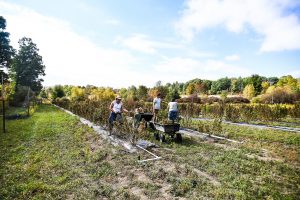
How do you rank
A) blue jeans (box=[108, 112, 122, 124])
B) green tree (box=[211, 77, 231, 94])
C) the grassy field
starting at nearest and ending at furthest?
the grassy field < blue jeans (box=[108, 112, 122, 124]) < green tree (box=[211, 77, 231, 94])

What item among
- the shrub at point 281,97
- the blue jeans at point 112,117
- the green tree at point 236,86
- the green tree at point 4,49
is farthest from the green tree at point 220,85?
the blue jeans at point 112,117

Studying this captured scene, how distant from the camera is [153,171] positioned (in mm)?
6152

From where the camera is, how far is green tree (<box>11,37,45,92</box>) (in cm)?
4681

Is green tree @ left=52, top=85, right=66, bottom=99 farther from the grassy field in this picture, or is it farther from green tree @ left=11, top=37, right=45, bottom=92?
the grassy field

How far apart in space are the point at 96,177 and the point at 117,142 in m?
3.63

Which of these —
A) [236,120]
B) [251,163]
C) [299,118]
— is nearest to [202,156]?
[251,163]

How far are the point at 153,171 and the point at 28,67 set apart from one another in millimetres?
48394

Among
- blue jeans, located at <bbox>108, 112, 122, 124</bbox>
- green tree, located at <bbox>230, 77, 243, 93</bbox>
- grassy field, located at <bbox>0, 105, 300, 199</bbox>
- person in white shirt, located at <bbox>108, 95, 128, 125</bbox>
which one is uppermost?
green tree, located at <bbox>230, 77, 243, 93</bbox>

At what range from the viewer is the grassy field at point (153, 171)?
16.4 ft

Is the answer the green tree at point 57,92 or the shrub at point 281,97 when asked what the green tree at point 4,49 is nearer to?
the green tree at point 57,92

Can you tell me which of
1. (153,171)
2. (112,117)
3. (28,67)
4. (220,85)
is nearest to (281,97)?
(112,117)

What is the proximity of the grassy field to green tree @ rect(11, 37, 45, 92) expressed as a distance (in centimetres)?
4250

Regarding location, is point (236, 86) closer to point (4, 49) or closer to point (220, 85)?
point (220, 85)

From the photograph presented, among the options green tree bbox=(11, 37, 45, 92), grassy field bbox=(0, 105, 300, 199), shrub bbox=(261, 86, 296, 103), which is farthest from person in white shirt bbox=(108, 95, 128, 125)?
green tree bbox=(11, 37, 45, 92)
